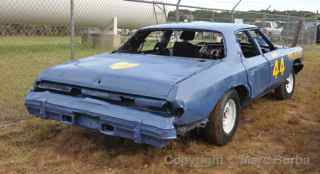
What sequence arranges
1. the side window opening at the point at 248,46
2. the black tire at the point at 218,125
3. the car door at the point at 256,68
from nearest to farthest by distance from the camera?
1. the black tire at the point at 218,125
2. the car door at the point at 256,68
3. the side window opening at the point at 248,46

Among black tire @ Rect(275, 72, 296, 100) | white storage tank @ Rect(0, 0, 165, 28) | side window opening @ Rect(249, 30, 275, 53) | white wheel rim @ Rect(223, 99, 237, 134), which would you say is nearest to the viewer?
white wheel rim @ Rect(223, 99, 237, 134)

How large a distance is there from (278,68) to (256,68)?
1.01 meters

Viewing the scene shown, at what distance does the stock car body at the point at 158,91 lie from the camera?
3197 mm

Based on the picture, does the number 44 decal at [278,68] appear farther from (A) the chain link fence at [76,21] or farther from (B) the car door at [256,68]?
(A) the chain link fence at [76,21]

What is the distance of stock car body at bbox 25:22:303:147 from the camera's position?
3197 mm

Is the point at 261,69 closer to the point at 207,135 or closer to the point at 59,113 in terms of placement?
the point at 207,135

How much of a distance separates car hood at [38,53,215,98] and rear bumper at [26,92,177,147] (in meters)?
0.17

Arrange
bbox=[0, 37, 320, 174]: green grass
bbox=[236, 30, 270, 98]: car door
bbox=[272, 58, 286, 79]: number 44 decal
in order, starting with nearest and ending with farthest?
bbox=[0, 37, 320, 174]: green grass → bbox=[236, 30, 270, 98]: car door → bbox=[272, 58, 286, 79]: number 44 decal

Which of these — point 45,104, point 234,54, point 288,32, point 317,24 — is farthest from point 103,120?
point 317,24

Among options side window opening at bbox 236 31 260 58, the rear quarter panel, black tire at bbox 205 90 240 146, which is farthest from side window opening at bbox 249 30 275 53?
black tire at bbox 205 90 240 146

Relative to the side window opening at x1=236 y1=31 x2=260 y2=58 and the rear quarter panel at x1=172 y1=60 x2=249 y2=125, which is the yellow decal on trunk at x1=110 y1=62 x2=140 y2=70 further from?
the side window opening at x1=236 y1=31 x2=260 y2=58

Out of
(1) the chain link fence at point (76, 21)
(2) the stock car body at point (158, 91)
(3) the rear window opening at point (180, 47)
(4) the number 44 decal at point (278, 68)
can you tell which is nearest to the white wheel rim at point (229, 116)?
(2) the stock car body at point (158, 91)

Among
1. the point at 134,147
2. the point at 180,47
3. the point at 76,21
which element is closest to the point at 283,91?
the point at 180,47

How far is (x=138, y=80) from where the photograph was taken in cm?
336
